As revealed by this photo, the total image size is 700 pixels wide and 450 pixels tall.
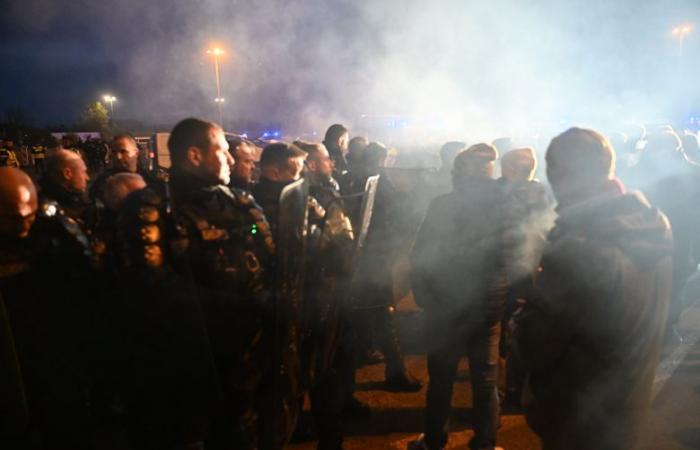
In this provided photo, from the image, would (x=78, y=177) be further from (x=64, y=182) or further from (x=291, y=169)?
(x=291, y=169)

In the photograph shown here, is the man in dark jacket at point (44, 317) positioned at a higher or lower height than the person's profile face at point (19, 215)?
lower

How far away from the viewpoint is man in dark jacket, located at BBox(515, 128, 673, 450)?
1.70 m

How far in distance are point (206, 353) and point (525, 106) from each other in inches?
516

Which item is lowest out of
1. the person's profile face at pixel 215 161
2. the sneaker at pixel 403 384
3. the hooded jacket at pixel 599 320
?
the sneaker at pixel 403 384

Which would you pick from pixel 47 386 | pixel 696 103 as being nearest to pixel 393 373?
pixel 47 386

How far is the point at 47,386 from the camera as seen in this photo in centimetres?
187

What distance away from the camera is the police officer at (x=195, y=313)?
1.83 metres

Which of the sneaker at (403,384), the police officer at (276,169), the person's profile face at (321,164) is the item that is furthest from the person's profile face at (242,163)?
the sneaker at (403,384)

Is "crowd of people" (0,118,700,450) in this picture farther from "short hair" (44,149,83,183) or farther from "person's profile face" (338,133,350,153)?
"person's profile face" (338,133,350,153)

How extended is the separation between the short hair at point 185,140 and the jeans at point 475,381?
5.73ft

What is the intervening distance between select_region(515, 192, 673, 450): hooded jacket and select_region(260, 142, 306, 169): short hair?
131cm

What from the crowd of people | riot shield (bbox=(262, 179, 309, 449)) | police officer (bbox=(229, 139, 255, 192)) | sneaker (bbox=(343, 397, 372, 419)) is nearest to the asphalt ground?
sneaker (bbox=(343, 397, 372, 419))

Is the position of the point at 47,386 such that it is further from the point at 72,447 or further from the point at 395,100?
the point at 395,100

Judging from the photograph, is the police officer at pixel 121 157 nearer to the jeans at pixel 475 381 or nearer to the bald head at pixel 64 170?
the bald head at pixel 64 170
